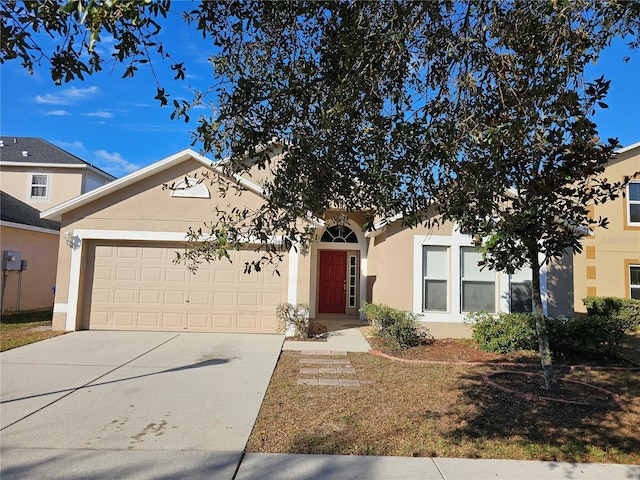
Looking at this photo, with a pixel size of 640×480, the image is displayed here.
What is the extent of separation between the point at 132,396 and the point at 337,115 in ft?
16.2

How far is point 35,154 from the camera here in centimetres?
2044

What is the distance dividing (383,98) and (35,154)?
864 inches

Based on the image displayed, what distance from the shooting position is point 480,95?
399 cm

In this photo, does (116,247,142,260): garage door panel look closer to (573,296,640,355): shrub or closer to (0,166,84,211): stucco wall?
(573,296,640,355): shrub

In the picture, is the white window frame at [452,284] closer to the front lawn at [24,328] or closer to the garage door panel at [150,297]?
the garage door panel at [150,297]

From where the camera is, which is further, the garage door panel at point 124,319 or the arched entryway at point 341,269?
the arched entryway at point 341,269

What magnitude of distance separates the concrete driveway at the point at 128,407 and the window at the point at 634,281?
13.8 m

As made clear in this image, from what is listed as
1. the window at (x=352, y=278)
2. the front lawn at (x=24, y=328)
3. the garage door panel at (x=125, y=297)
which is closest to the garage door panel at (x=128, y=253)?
the garage door panel at (x=125, y=297)

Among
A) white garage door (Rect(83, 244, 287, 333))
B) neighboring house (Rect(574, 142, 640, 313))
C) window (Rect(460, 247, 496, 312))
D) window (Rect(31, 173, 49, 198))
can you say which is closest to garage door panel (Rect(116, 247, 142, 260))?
white garage door (Rect(83, 244, 287, 333))

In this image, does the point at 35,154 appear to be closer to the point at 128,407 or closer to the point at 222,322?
the point at 222,322

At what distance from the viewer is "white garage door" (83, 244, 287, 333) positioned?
1102 centimetres

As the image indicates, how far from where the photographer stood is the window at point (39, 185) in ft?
65.4

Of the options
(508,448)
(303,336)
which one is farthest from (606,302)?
(508,448)

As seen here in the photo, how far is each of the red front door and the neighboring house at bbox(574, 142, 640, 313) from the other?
28.2ft
